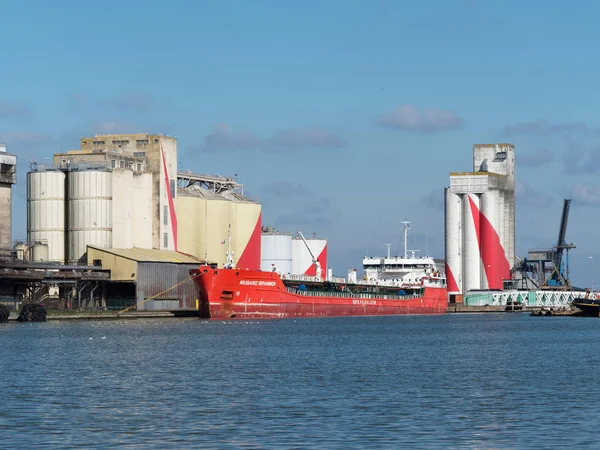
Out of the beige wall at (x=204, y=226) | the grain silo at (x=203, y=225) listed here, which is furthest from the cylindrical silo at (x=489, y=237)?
the grain silo at (x=203, y=225)

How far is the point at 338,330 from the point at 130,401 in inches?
1946

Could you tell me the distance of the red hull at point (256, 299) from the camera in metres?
97.4

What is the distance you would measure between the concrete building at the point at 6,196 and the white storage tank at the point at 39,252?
4.20 m

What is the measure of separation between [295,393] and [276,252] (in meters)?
105

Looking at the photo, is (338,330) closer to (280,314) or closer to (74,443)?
(280,314)

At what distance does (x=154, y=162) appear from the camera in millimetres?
111688

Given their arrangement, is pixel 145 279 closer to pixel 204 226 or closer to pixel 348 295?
pixel 204 226

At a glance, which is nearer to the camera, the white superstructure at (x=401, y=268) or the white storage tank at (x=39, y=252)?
the white storage tank at (x=39, y=252)

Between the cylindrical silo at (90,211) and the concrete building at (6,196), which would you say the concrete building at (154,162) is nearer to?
the cylindrical silo at (90,211)

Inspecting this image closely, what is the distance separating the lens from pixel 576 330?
87750 mm

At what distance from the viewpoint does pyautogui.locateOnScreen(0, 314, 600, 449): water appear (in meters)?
27.6

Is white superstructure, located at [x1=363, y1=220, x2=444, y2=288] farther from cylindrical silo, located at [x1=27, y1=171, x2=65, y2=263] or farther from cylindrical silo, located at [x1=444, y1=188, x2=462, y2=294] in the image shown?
cylindrical silo, located at [x1=27, y1=171, x2=65, y2=263]

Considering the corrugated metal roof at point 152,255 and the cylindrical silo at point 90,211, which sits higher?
the cylindrical silo at point 90,211

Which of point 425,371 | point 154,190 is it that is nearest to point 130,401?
point 425,371
